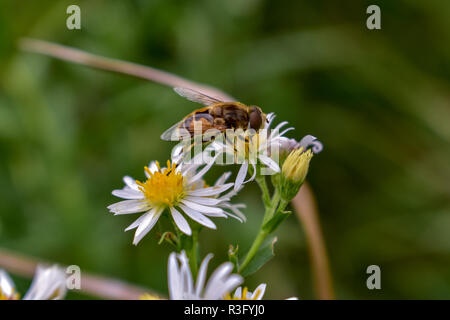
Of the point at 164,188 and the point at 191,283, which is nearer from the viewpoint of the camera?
the point at 191,283

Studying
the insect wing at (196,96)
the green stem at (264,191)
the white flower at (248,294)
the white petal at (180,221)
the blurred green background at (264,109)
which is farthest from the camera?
the blurred green background at (264,109)

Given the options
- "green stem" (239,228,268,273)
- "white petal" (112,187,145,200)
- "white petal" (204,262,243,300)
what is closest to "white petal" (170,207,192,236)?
"white petal" (112,187,145,200)

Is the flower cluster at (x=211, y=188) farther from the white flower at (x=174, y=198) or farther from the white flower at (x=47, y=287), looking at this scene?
the white flower at (x=47, y=287)

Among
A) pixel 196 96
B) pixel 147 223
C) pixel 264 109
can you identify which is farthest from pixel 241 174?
pixel 264 109

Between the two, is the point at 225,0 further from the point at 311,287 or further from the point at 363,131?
the point at 311,287

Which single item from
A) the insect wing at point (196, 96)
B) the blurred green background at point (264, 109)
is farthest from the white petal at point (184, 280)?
the blurred green background at point (264, 109)

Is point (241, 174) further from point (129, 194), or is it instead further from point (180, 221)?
point (129, 194)
